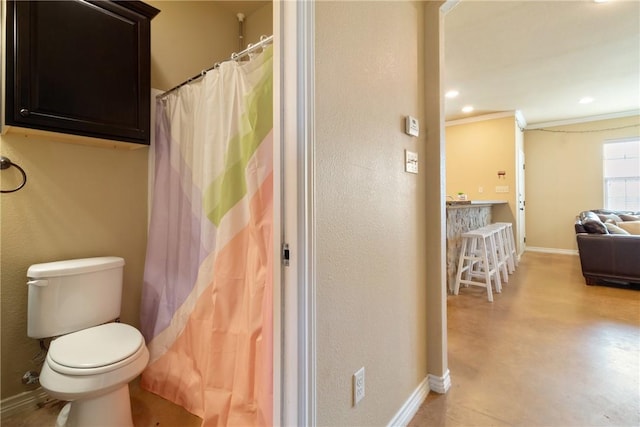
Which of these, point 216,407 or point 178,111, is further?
point 178,111

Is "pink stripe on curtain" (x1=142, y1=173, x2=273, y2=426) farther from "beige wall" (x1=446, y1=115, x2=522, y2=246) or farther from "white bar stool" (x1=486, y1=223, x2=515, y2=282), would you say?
"beige wall" (x1=446, y1=115, x2=522, y2=246)

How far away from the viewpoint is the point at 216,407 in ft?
4.46

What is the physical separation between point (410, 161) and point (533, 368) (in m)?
1.61

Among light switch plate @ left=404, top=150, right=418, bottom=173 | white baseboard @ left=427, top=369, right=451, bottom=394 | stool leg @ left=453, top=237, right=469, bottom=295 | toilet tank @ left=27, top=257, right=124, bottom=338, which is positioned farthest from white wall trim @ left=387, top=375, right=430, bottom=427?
stool leg @ left=453, top=237, right=469, bottom=295

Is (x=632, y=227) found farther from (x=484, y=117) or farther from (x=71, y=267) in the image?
(x=71, y=267)

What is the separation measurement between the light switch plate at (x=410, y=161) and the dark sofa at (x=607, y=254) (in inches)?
138

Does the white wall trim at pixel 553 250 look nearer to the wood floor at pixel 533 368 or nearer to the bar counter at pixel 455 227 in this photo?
the wood floor at pixel 533 368

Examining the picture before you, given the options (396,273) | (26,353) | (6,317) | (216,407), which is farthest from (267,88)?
(26,353)

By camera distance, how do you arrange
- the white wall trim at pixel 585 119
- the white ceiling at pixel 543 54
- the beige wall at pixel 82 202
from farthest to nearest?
the white wall trim at pixel 585 119 → the white ceiling at pixel 543 54 → the beige wall at pixel 82 202

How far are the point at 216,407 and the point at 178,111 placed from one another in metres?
1.63

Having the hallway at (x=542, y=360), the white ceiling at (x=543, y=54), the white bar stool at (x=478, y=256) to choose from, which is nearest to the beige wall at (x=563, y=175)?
the white ceiling at (x=543, y=54)

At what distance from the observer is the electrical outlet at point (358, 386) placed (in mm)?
1109

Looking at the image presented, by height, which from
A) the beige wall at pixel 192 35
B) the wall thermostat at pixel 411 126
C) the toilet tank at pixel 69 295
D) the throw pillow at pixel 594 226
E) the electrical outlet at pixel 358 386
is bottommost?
the electrical outlet at pixel 358 386

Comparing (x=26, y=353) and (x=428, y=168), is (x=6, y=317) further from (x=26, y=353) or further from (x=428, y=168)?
(x=428, y=168)
